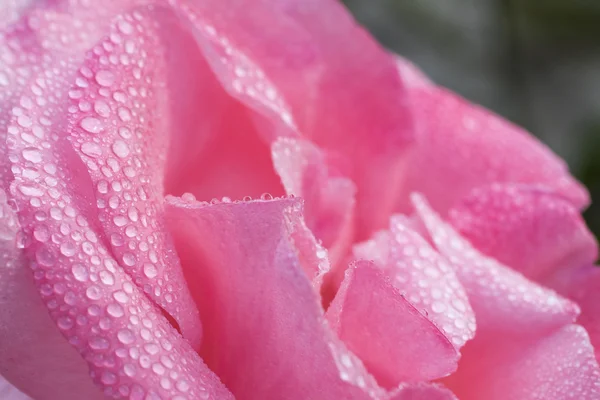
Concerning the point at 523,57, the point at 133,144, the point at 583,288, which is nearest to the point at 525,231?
the point at 583,288

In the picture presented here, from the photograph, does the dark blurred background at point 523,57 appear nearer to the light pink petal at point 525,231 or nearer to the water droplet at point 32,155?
the light pink petal at point 525,231

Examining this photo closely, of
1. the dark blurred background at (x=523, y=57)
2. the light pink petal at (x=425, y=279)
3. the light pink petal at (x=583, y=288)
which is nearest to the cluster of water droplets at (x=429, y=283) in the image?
the light pink petal at (x=425, y=279)

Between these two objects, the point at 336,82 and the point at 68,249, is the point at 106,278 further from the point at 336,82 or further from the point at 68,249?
the point at 336,82

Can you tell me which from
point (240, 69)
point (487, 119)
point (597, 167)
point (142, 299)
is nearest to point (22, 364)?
point (142, 299)

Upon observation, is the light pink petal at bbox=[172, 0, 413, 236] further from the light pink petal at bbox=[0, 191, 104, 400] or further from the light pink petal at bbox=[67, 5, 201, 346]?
the light pink petal at bbox=[0, 191, 104, 400]

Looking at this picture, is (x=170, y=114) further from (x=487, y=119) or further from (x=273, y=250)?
(x=487, y=119)

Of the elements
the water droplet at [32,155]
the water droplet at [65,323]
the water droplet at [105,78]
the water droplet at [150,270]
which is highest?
the water droplet at [105,78]
